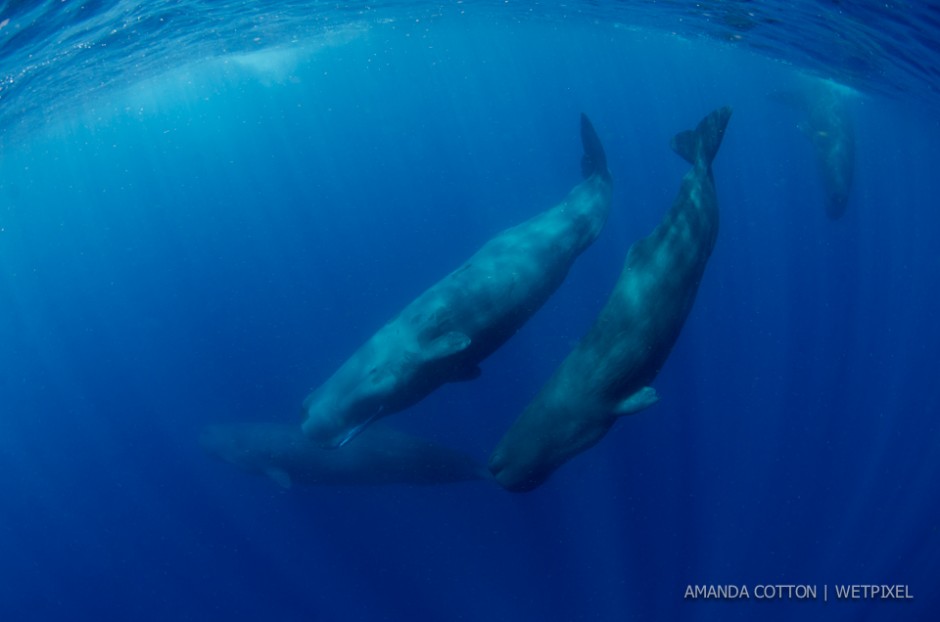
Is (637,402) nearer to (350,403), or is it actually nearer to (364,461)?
(350,403)

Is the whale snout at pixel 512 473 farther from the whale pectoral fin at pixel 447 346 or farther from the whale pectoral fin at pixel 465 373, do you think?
the whale pectoral fin at pixel 465 373

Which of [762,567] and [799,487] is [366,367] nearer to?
[762,567]

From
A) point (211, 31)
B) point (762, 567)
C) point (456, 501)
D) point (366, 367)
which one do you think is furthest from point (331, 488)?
point (211, 31)

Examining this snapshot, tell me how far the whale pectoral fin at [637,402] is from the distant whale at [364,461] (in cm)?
606

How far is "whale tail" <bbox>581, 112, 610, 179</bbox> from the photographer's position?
51.5ft

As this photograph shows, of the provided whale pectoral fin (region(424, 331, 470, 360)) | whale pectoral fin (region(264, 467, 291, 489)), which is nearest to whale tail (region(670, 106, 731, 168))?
whale pectoral fin (region(424, 331, 470, 360))

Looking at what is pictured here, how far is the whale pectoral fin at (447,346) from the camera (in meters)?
10.4

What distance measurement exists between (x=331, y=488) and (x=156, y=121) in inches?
3175

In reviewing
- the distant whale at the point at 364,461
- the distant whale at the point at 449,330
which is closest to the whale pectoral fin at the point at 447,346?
the distant whale at the point at 449,330

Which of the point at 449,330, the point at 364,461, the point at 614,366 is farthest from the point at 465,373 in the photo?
the point at 364,461

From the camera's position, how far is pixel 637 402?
28.3 feet

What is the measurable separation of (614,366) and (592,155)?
8748mm

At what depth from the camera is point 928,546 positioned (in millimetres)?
16688

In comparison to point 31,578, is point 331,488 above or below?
above
